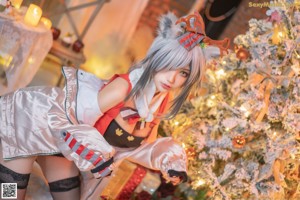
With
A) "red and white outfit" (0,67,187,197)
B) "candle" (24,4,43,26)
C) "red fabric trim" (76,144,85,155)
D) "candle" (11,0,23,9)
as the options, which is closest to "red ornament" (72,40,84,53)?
"candle" (24,4,43,26)

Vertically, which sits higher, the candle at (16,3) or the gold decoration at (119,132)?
the candle at (16,3)

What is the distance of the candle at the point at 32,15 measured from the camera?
2.72 metres

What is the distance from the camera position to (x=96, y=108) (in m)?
1.73

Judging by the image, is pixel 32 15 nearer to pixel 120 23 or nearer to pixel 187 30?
pixel 187 30

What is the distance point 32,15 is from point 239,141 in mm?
1684

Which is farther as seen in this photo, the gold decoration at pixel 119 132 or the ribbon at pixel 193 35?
the gold decoration at pixel 119 132

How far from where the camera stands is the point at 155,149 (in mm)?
1962

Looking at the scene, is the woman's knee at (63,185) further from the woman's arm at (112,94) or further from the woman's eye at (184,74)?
the woman's eye at (184,74)

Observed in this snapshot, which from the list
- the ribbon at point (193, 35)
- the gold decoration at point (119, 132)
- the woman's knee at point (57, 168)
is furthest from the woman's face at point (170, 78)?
the woman's knee at point (57, 168)

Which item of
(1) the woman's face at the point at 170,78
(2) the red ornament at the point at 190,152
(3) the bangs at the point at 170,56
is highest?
(3) the bangs at the point at 170,56

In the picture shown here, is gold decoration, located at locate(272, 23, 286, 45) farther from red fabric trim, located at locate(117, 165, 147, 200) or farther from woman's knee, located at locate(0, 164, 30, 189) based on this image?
woman's knee, located at locate(0, 164, 30, 189)

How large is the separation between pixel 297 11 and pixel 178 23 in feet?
2.86

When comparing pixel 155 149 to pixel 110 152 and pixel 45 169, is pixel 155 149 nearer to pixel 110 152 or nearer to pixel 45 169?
pixel 110 152

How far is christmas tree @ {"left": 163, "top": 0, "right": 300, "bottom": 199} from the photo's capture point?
2213 millimetres
